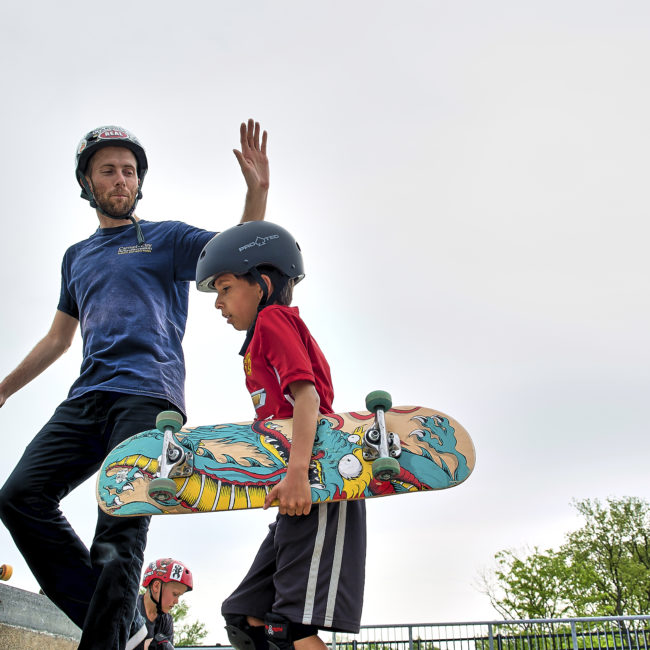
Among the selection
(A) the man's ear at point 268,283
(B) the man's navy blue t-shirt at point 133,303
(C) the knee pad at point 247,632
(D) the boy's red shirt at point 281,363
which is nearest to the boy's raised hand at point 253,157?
(B) the man's navy blue t-shirt at point 133,303

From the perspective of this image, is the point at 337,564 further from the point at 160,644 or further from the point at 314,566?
the point at 160,644

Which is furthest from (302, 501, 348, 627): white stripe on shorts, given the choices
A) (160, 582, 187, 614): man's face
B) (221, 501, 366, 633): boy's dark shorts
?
(160, 582, 187, 614): man's face

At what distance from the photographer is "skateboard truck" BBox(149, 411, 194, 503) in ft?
8.63

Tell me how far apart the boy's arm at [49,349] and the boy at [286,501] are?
1.51m

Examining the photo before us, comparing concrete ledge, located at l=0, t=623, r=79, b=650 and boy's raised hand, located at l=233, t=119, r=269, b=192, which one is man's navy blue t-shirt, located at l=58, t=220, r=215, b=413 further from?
concrete ledge, located at l=0, t=623, r=79, b=650

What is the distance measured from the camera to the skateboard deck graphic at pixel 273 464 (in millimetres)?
2730

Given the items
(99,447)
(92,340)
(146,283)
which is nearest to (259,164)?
(146,283)

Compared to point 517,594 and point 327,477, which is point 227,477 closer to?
point 327,477

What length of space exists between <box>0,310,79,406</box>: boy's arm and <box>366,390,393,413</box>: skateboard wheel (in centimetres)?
252

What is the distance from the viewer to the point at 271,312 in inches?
118

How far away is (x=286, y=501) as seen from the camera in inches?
99.7

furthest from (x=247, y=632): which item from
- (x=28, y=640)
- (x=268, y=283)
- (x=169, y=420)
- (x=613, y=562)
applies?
(x=613, y=562)

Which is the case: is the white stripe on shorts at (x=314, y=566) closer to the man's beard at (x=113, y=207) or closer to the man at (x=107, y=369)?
the man at (x=107, y=369)

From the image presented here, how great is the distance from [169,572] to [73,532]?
12.2 feet
